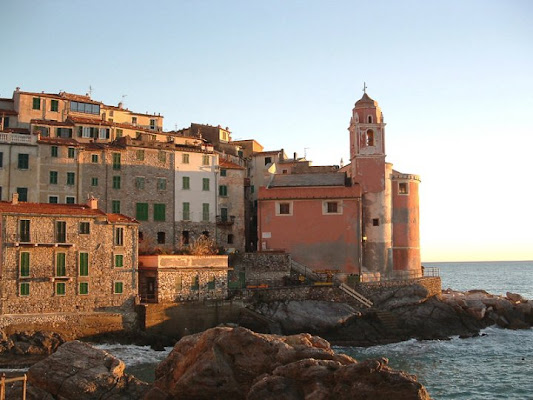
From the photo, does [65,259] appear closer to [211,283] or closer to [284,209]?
[211,283]

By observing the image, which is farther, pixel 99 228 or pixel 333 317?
pixel 333 317

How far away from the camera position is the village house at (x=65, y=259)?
39.9 metres

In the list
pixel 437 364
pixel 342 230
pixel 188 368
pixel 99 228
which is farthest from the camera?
pixel 342 230

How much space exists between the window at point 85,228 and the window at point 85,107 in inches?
847

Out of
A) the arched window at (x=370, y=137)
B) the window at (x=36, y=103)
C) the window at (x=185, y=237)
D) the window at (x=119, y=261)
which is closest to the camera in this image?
the window at (x=119, y=261)

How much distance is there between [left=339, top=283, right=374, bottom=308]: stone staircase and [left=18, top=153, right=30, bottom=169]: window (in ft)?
83.4

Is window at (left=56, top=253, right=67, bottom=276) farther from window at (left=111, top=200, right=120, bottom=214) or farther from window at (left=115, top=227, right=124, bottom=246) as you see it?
window at (left=111, top=200, right=120, bottom=214)

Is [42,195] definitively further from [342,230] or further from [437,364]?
[437,364]

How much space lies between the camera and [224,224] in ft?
186

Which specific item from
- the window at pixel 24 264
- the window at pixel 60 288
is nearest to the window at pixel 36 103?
the window at pixel 24 264

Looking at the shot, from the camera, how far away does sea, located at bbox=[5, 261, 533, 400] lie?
112 ft

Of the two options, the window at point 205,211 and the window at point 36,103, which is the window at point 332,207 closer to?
the window at point 205,211

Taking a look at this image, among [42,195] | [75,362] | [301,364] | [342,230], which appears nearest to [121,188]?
[42,195]

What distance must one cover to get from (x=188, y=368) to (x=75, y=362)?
4.88m
